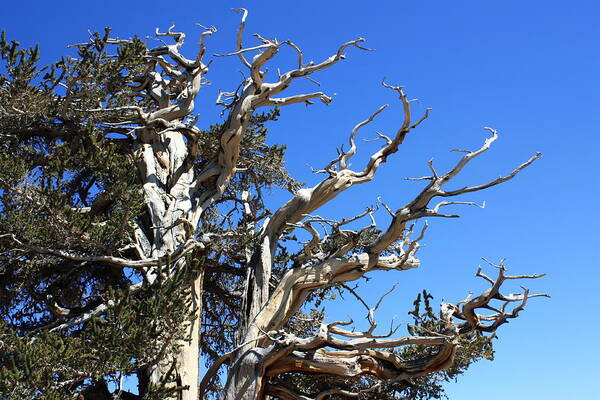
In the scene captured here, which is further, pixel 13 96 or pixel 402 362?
pixel 402 362

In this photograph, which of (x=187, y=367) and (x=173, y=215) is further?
(x=173, y=215)

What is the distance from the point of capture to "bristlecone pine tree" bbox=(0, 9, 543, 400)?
9258mm

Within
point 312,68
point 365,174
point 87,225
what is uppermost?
point 312,68

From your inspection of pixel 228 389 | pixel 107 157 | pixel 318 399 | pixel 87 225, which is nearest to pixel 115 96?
pixel 107 157

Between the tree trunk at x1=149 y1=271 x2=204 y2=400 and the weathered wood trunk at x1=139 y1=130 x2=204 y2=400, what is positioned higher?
the weathered wood trunk at x1=139 y1=130 x2=204 y2=400

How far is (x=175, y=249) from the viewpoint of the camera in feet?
34.4

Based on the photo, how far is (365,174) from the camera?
1206 cm

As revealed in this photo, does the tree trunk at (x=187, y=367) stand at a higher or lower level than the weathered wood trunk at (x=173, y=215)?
lower

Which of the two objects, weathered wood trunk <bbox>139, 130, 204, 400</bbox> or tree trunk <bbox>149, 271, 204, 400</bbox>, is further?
weathered wood trunk <bbox>139, 130, 204, 400</bbox>

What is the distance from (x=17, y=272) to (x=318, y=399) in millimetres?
4753

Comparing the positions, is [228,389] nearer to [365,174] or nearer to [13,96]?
[365,174]

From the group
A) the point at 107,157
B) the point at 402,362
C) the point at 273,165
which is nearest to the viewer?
the point at 107,157

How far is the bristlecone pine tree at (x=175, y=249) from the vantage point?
30.4 ft

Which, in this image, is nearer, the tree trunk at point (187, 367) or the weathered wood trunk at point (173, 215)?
the tree trunk at point (187, 367)
